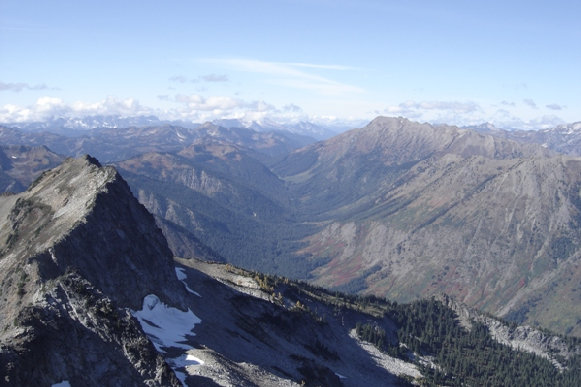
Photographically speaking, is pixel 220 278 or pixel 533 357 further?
pixel 533 357

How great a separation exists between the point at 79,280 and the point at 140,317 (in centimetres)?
2798

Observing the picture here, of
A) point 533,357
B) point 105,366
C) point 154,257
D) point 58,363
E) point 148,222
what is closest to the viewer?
point 58,363

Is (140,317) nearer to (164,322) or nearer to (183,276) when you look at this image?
(164,322)

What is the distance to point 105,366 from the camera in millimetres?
47344

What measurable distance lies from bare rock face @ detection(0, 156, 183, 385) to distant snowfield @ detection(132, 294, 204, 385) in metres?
2.39

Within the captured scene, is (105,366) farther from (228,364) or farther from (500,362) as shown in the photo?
(500,362)

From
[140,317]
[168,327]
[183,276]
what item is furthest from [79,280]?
[183,276]

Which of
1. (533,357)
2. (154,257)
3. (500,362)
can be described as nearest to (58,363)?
(154,257)

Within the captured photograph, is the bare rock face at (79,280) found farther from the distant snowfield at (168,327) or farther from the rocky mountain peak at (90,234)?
the distant snowfield at (168,327)

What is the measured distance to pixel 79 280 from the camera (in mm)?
53781

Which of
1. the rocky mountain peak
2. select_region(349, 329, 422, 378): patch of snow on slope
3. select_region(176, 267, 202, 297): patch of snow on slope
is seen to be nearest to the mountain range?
the rocky mountain peak

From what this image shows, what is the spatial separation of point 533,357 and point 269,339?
136 m

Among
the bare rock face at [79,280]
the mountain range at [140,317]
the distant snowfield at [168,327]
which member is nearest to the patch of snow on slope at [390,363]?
the mountain range at [140,317]

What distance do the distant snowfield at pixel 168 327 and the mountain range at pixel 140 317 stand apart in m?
0.23
